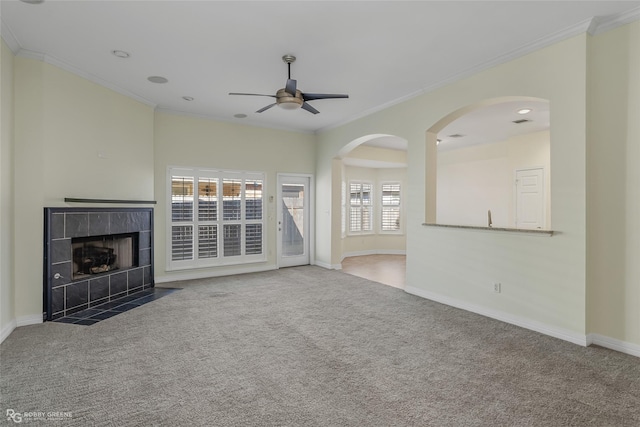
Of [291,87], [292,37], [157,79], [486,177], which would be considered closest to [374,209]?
[486,177]

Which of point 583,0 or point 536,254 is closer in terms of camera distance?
point 583,0

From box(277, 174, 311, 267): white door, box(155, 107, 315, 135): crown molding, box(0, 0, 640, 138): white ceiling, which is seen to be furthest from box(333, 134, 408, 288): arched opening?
box(0, 0, 640, 138): white ceiling

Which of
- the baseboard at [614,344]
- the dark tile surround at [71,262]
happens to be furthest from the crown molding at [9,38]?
the baseboard at [614,344]

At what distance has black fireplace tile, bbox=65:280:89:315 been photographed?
13.1 feet

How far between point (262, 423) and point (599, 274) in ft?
10.9

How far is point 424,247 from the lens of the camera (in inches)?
191

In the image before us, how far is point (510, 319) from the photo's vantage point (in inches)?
147

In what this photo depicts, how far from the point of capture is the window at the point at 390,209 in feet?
32.0

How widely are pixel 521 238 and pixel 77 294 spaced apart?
5343 mm

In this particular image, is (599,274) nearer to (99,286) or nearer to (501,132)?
(501,132)

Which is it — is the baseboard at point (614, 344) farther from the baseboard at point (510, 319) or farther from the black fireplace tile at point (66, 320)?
the black fireplace tile at point (66, 320)

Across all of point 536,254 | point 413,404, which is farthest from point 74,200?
point 536,254

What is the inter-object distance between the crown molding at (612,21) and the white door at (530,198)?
13.6 ft
